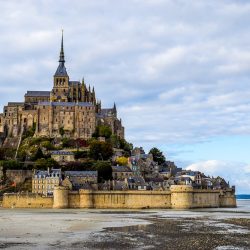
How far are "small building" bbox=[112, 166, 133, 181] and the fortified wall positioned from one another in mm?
9042

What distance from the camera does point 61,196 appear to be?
72812 mm

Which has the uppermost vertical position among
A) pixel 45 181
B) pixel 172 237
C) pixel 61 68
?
pixel 61 68

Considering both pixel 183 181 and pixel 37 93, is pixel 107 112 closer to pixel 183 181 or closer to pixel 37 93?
pixel 37 93

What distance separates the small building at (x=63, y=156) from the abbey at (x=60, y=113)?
9.69m

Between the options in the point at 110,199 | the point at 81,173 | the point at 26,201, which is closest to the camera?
the point at 110,199

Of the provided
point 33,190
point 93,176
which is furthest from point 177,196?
point 33,190

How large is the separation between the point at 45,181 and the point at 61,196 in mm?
7128

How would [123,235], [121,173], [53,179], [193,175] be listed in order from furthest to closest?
[193,175] → [121,173] → [53,179] → [123,235]

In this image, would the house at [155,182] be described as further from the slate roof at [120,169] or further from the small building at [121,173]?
the slate roof at [120,169]

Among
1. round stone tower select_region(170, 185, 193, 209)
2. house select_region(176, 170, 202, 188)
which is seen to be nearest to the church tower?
house select_region(176, 170, 202, 188)

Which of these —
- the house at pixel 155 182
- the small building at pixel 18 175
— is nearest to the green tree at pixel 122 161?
the house at pixel 155 182

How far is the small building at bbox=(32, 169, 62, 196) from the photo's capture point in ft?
258

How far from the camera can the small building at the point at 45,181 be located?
7856cm

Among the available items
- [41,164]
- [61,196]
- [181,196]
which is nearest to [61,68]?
[41,164]
